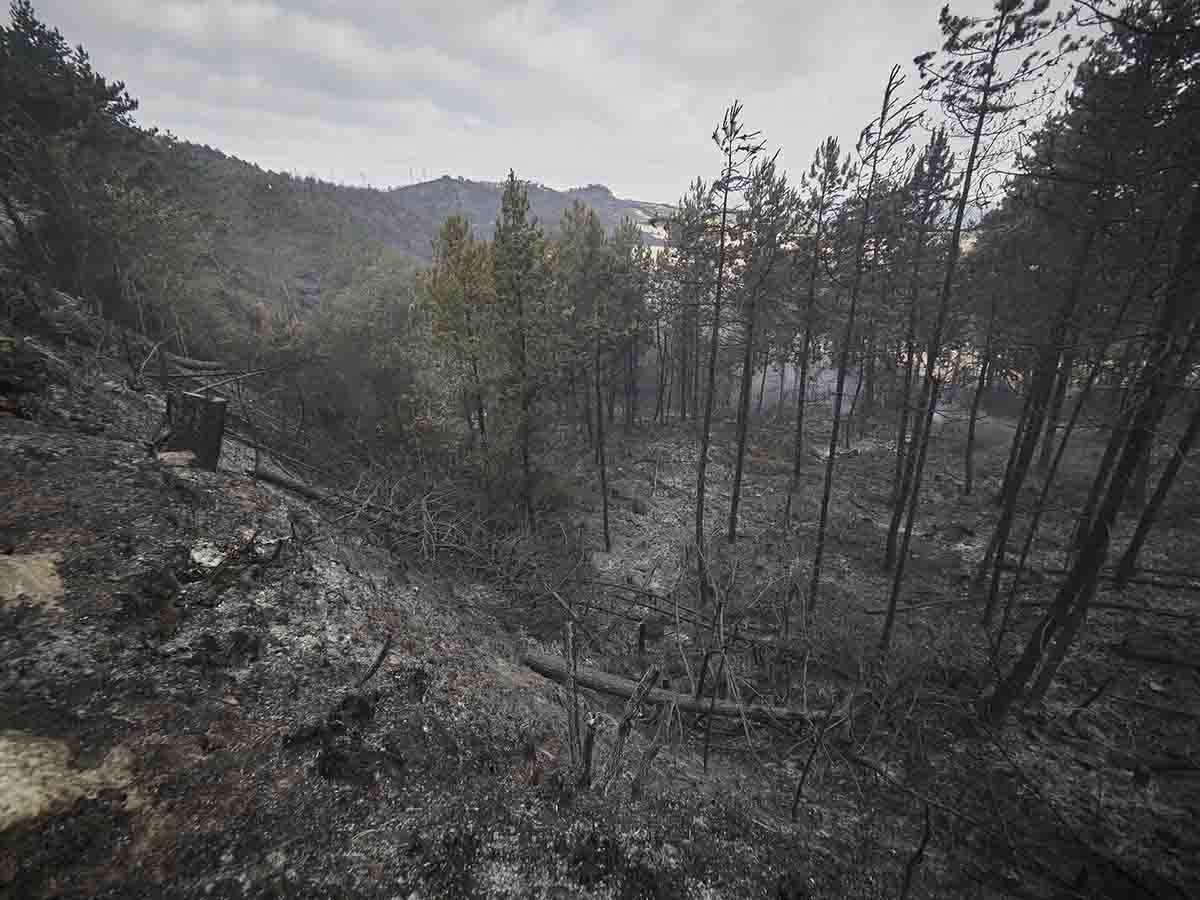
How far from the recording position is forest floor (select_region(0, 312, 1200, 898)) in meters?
3.29

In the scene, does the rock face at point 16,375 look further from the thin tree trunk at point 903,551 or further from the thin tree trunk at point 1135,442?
the thin tree trunk at point 903,551

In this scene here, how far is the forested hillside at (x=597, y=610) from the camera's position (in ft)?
12.4

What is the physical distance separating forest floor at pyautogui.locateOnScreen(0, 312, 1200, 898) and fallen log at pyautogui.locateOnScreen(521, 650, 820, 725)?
29 cm

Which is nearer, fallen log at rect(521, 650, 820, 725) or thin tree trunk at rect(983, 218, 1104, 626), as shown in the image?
fallen log at rect(521, 650, 820, 725)

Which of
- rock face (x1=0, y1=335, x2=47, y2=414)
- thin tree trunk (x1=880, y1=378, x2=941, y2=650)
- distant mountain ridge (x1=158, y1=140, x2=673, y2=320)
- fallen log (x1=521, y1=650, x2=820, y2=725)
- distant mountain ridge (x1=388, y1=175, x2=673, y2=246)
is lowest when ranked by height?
fallen log (x1=521, y1=650, x2=820, y2=725)

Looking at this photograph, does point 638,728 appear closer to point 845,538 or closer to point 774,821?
point 774,821

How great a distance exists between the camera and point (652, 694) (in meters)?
7.56

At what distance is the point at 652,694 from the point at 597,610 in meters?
3.32

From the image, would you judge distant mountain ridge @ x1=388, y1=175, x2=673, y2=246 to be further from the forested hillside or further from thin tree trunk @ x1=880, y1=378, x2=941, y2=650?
thin tree trunk @ x1=880, y1=378, x2=941, y2=650

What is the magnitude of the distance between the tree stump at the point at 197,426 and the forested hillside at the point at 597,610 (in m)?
0.11

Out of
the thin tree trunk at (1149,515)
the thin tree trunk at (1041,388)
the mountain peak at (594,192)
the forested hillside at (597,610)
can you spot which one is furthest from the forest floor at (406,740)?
the mountain peak at (594,192)

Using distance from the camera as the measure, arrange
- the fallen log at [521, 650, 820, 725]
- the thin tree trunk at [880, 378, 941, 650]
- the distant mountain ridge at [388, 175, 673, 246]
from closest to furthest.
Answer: the fallen log at [521, 650, 820, 725]
the thin tree trunk at [880, 378, 941, 650]
the distant mountain ridge at [388, 175, 673, 246]

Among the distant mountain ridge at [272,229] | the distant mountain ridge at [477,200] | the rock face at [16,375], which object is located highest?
the distant mountain ridge at [477,200]

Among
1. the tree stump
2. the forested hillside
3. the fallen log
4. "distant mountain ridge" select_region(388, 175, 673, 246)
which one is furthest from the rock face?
"distant mountain ridge" select_region(388, 175, 673, 246)
